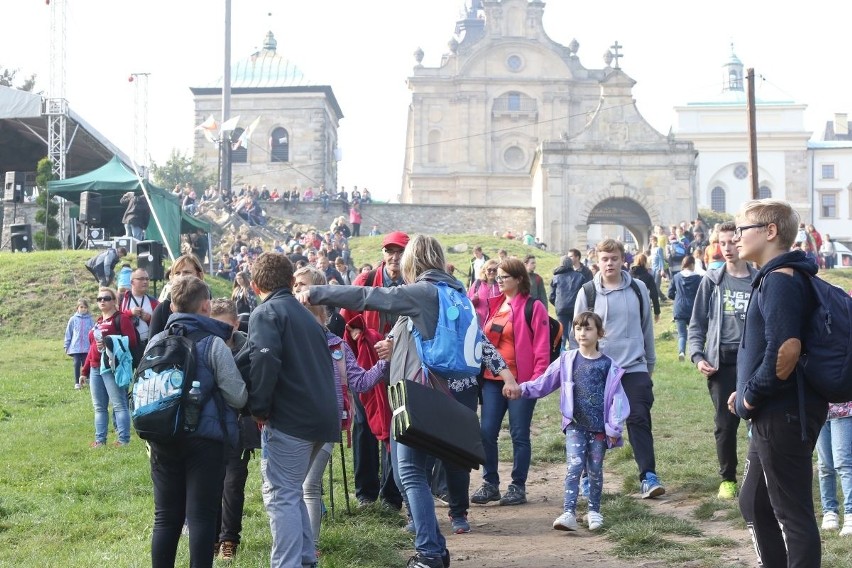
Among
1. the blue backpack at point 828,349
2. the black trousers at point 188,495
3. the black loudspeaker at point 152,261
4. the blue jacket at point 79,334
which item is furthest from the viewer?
the black loudspeaker at point 152,261

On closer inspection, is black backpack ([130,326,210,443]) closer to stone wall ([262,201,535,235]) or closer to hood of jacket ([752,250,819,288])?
hood of jacket ([752,250,819,288])

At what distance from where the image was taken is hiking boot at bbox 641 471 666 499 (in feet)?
28.1

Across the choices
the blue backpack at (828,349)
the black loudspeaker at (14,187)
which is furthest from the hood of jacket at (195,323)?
the black loudspeaker at (14,187)

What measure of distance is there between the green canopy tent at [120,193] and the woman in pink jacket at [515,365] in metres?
19.9

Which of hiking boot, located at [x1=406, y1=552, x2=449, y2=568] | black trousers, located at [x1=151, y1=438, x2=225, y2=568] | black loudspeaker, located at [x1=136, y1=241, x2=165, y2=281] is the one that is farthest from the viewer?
black loudspeaker, located at [x1=136, y1=241, x2=165, y2=281]

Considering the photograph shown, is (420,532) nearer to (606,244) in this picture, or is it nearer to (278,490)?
(278,490)

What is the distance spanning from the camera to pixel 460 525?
778cm

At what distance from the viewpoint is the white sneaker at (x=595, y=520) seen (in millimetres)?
7723

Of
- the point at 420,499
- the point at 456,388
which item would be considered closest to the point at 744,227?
the point at 420,499

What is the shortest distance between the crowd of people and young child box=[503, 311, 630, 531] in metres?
0.01

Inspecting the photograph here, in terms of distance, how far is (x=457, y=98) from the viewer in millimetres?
73938

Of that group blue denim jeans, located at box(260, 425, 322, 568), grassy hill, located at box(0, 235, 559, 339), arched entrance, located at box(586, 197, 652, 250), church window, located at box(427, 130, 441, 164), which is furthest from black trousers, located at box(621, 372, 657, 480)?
church window, located at box(427, 130, 441, 164)

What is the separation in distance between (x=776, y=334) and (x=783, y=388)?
244 millimetres

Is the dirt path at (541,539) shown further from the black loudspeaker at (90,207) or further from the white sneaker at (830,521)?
the black loudspeaker at (90,207)
